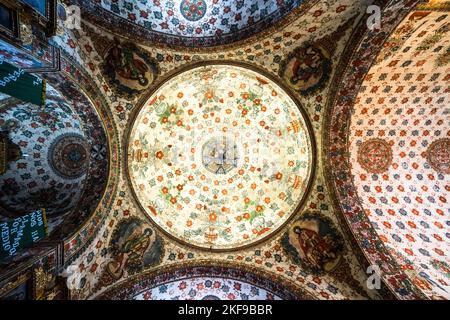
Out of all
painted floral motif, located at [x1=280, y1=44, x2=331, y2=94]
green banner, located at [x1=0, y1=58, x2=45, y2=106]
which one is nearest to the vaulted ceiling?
painted floral motif, located at [x1=280, y1=44, x2=331, y2=94]

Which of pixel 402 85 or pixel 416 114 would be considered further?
pixel 416 114

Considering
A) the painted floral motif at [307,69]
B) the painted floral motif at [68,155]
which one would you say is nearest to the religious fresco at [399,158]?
the painted floral motif at [307,69]

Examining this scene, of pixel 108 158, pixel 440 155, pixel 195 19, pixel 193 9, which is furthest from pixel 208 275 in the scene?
pixel 193 9

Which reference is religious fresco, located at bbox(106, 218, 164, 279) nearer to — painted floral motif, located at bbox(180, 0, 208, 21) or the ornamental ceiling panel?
painted floral motif, located at bbox(180, 0, 208, 21)

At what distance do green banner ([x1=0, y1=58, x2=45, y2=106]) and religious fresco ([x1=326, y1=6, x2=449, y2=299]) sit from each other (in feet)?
29.1

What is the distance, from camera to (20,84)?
5.29 meters

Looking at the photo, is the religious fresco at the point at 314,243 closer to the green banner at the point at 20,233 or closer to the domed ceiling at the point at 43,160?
the green banner at the point at 20,233

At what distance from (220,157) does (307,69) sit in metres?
5.35

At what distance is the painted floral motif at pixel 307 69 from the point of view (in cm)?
832

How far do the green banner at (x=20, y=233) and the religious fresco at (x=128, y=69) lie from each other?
190 inches

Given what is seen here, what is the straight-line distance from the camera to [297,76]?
8914 mm
